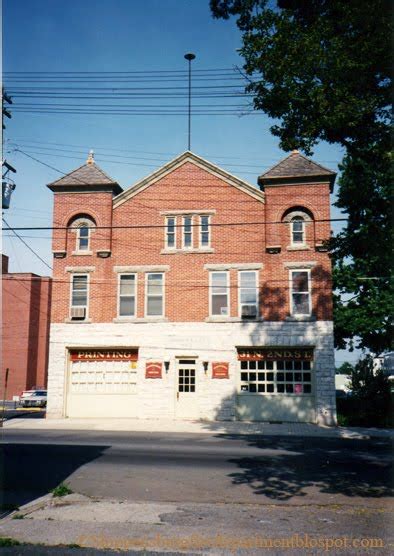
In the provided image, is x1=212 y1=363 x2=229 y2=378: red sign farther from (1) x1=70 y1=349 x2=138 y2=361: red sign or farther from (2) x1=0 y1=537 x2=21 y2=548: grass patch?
(2) x1=0 y1=537 x2=21 y2=548: grass patch

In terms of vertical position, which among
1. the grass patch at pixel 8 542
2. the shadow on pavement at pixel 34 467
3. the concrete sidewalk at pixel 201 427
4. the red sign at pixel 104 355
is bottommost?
the concrete sidewalk at pixel 201 427

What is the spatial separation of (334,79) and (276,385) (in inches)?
631

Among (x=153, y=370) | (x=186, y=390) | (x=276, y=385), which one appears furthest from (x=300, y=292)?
(x=153, y=370)

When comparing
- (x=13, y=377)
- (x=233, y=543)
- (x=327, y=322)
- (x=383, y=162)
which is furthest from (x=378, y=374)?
(x=13, y=377)

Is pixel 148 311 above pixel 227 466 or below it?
above

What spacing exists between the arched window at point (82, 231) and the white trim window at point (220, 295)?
21.6 feet

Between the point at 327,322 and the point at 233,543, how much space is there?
1786 cm

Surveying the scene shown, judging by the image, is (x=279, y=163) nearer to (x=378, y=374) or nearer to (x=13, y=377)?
(x=378, y=374)

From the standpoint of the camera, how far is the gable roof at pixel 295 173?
79.9ft

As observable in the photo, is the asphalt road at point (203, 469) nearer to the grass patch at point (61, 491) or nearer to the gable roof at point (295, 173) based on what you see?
the grass patch at point (61, 491)

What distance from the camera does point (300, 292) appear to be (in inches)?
942

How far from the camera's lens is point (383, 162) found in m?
11.1

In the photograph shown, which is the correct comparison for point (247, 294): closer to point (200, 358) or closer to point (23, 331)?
point (200, 358)

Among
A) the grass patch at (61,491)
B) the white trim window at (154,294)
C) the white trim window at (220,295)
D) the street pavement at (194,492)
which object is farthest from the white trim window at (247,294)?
the grass patch at (61,491)
